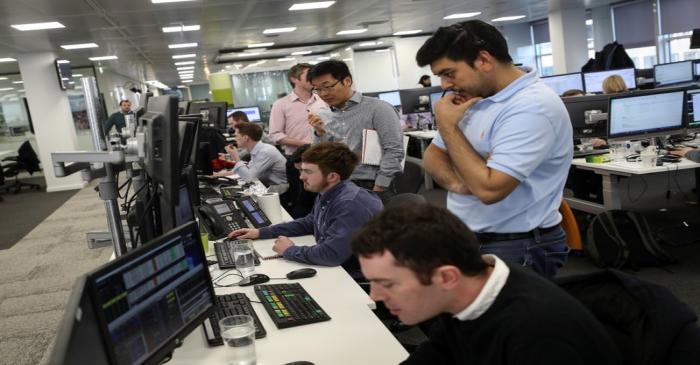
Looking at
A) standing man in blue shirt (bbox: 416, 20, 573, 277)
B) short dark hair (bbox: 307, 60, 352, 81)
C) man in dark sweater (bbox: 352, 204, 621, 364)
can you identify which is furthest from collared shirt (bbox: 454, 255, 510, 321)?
short dark hair (bbox: 307, 60, 352, 81)

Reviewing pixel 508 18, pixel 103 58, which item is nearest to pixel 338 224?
pixel 103 58

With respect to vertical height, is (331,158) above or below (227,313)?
above

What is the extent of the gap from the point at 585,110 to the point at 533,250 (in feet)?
11.8

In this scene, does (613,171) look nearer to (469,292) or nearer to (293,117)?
(293,117)

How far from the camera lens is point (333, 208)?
8.57 feet

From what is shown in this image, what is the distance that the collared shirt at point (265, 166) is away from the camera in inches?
189

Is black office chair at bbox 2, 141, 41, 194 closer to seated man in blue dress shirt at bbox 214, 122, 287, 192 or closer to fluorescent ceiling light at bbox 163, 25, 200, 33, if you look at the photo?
fluorescent ceiling light at bbox 163, 25, 200, 33

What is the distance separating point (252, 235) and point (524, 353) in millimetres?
2046

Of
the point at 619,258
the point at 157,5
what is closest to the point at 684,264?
the point at 619,258

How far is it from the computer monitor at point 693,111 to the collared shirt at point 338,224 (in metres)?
3.34

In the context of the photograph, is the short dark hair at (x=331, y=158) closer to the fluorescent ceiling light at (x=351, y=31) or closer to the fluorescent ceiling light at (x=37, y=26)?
the fluorescent ceiling light at (x=37, y=26)

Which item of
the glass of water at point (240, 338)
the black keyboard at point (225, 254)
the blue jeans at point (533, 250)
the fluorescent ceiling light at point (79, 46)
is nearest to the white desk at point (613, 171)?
the blue jeans at point (533, 250)

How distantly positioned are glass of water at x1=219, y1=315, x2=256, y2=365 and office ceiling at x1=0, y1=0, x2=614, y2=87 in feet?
18.5

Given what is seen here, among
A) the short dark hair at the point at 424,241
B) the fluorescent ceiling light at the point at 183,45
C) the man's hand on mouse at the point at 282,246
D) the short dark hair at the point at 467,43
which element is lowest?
the man's hand on mouse at the point at 282,246
